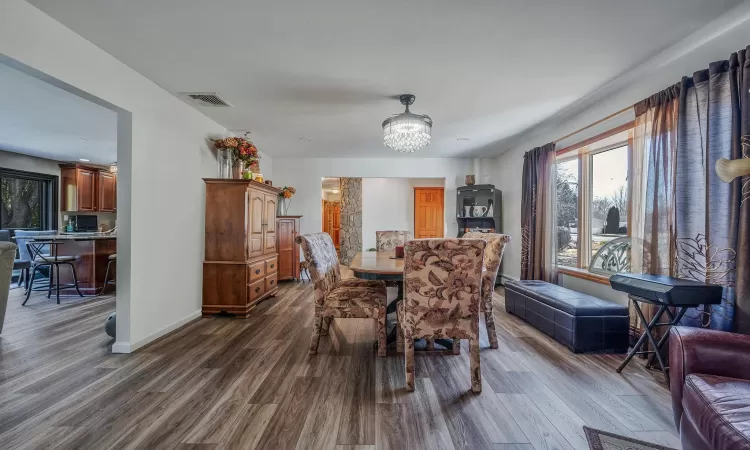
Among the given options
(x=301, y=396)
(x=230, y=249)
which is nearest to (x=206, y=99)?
(x=230, y=249)

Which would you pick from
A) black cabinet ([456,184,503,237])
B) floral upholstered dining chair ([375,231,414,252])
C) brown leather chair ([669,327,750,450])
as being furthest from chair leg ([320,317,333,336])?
black cabinet ([456,184,503,237])

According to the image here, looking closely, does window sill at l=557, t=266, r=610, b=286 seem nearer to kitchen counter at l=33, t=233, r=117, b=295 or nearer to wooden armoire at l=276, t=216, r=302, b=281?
wooden armoire at l=276, t=216, r=302, b=281

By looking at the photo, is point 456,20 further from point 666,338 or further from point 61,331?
point 61,331

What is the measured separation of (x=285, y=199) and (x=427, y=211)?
3739mm

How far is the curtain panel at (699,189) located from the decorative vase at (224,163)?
433 centimetres

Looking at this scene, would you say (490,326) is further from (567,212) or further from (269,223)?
(269,223)

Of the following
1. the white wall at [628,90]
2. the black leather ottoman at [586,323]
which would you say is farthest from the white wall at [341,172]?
the black leather ottoman at [586,323]

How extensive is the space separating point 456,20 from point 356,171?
4.09 meters

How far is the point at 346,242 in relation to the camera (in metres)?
8.22

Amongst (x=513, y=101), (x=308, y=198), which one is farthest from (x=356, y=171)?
(x=513, y=101)

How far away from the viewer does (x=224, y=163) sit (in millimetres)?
3998

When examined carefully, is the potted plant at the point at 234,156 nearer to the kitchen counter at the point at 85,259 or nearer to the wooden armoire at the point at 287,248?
the wooden armoire at the point at 287,248

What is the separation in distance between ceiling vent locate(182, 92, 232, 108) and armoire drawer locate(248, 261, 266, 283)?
1.84 meters

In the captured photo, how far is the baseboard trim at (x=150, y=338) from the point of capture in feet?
8.34
